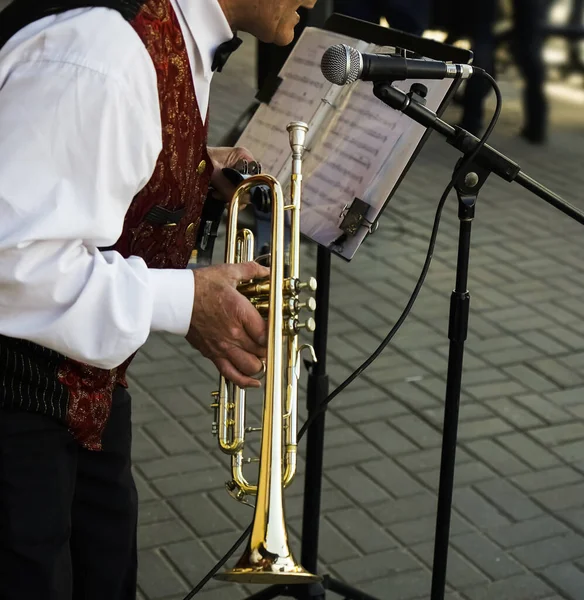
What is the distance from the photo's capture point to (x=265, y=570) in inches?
67.2

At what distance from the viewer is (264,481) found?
1724 millimetres

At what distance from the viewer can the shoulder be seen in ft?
4.76

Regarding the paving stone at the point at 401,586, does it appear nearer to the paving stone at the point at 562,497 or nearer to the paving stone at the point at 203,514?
the paving stone at the point at 203,514

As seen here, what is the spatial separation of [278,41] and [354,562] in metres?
1.60

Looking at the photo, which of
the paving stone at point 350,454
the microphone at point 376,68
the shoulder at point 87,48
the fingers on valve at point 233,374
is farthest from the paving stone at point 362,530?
the shoulder at point 87,48

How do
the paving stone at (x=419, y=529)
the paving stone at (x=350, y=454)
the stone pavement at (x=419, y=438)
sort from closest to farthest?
the stone pavement at (x=419, y=438) < the paving stone at (x=419, y=529) < the paving stone at (x=350, y=454)

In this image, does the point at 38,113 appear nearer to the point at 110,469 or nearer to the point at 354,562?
the point at 110,469

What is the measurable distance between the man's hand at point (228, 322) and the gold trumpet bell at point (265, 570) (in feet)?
0.95

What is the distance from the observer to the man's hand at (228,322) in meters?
1.68

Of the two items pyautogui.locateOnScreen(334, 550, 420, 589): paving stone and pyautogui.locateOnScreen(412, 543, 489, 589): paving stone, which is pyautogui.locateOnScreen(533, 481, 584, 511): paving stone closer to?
pyautogui.locateOnScreen(412, 543, 489, 589): paving stone

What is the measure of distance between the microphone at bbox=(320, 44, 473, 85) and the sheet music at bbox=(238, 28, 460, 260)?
0.11 meters

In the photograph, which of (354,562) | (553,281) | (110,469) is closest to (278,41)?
(110,469)

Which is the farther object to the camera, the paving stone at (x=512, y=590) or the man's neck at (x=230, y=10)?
the paving stone at (x=512, y=590)

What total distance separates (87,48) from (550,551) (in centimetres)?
211
